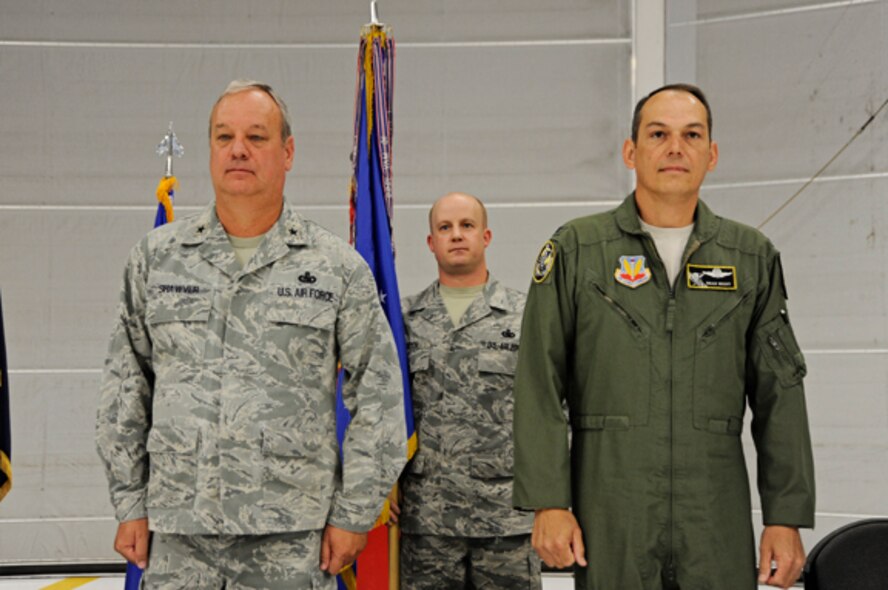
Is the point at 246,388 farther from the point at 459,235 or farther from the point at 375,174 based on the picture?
the point at 375,174

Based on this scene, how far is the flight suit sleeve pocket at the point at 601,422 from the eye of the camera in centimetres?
194

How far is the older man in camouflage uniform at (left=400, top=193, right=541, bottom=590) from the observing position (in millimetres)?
3102

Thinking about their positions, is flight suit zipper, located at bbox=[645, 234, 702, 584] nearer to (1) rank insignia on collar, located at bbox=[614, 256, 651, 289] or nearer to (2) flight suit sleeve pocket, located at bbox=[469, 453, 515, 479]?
(1) rank insignia on collar, located at bbox=[614, 256, 651, 289]

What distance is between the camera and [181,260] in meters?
2.07

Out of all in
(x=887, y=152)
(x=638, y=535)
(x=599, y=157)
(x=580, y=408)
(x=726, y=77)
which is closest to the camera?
(x=638, y=535)

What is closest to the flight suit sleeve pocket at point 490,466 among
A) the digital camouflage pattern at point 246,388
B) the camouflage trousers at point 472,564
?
the camouflage trousers at point 472,564

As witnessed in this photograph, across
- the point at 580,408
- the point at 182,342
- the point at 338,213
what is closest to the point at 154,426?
the point at 182,342

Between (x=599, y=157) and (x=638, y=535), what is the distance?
3.88m

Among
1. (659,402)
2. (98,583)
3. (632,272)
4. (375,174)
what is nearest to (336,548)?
(659,402)

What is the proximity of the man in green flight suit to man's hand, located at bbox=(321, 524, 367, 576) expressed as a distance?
35cm

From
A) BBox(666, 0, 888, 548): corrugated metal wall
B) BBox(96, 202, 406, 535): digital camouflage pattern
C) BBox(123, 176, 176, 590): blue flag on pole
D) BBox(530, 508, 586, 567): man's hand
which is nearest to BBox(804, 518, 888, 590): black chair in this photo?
BBox(530, 508, 586, 567): man's hand

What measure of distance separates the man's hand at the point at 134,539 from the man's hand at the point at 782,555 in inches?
47.5

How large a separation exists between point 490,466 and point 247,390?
1320mm

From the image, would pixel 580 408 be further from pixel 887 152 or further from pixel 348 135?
pixel 348 135
